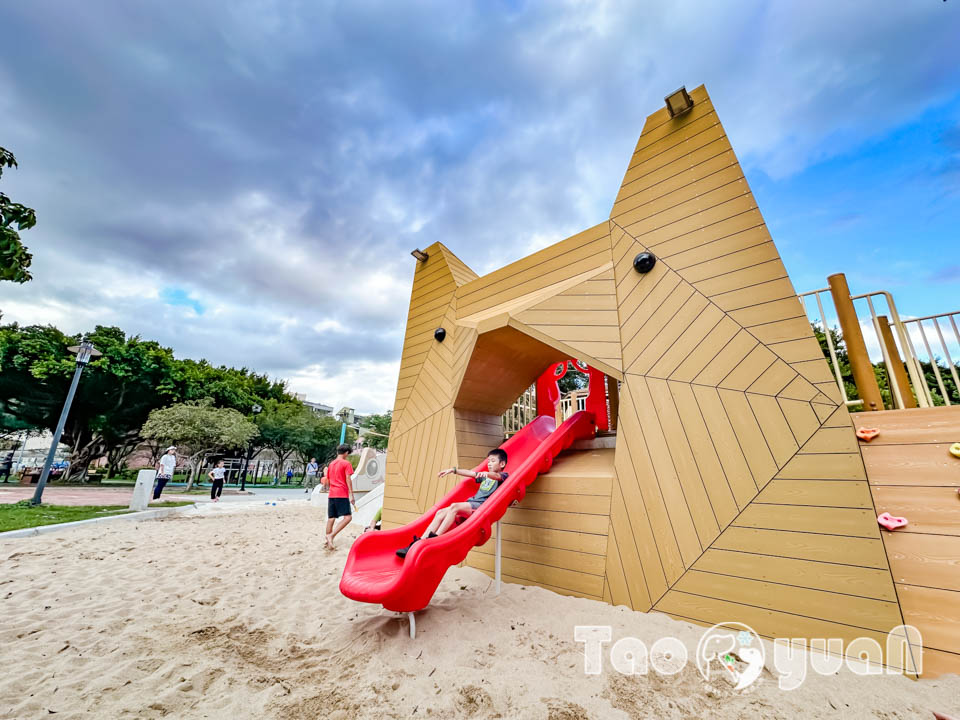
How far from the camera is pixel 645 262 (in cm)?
405

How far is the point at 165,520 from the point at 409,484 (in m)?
6.08

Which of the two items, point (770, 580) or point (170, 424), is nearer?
point (770, 580)

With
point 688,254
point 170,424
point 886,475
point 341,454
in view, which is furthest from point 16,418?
point 886,475

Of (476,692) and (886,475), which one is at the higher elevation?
(886,475)

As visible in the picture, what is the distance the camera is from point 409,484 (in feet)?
18.8

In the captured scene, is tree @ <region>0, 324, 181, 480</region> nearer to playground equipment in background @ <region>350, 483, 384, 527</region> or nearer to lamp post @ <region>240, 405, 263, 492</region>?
lamp post @ <region>240, 405, 263, 492</region>

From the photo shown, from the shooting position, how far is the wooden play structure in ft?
9.07

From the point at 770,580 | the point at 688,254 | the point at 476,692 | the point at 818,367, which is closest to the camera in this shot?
the point at 476,692

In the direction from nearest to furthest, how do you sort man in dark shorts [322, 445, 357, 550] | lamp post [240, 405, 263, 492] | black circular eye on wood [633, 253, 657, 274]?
black circular eye on wood [633, 253, 657, 274] → man in dark shorts [322, 445, 357, 550] → lamp post [240, 405, 263, 492]

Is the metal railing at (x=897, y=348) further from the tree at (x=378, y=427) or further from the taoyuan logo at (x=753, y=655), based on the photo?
the tree at (x=378, y=427)

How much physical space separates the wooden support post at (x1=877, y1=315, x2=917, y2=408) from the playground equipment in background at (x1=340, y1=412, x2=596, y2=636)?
3116 mm

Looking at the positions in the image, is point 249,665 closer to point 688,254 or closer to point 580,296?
point 580,296

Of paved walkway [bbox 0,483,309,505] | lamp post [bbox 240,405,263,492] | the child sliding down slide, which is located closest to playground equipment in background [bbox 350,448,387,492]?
paved walkway [bbox 0,483,309,505]

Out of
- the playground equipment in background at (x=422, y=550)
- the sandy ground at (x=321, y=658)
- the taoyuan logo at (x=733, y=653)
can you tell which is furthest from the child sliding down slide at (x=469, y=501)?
the taoyuan logo at (x=733, y=653)
